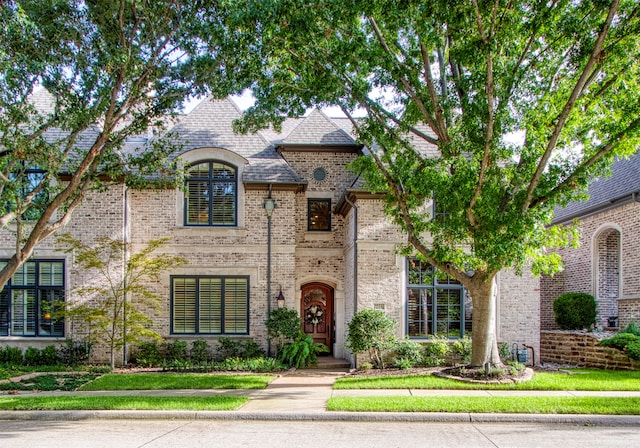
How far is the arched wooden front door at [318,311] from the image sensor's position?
63.8 ft

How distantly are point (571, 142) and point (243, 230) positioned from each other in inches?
371

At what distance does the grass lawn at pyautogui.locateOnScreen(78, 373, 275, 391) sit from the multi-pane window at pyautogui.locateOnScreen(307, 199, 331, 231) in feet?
19.8

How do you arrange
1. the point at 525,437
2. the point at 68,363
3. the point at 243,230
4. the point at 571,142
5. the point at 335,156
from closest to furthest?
the point at 525,437 → the point at 571,142 → the point at 68,363 → the point at 243,230 → the point at 335,156

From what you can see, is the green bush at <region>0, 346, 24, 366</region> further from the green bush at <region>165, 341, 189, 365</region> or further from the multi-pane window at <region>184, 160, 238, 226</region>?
the multi-pane window at <region>184, 160, 238, 226</region>

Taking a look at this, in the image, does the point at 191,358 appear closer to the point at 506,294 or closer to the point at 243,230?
the point at 243,230

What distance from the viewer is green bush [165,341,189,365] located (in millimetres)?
16578

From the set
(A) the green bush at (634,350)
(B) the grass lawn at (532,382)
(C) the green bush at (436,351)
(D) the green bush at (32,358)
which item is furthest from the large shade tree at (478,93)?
(D) the green bush at (32,358)

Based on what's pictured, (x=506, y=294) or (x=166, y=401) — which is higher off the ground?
(x=506, y=294)

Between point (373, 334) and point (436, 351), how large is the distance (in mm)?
1914

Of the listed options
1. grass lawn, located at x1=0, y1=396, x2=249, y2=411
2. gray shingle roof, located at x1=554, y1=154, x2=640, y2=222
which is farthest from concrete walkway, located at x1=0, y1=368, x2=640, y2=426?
gray shingle roof, located at x1=554, y1=154, x2=640, y2=222

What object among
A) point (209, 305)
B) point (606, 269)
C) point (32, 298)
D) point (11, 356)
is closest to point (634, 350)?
point (606, 269)

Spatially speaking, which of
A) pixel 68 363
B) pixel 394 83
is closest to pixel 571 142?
pixel 394 83

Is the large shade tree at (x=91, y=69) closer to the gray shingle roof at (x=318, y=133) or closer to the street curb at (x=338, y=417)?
the street curb at (x=338, y=417)

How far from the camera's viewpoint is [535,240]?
11.5m
